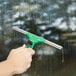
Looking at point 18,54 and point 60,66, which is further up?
point 18,54

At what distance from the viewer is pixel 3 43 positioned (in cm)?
145

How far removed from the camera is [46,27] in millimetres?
1460

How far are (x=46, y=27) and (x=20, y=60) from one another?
2.17 ft

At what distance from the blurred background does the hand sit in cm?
62

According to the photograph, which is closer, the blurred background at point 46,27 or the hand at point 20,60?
the hand at point 20,60

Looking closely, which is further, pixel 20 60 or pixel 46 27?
pixel 46 27

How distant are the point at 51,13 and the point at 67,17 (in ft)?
0.34

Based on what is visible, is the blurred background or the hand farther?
the blurred background

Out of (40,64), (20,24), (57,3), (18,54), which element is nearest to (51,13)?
(57,3)

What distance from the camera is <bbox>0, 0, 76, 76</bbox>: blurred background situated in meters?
1.46

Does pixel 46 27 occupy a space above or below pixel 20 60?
below

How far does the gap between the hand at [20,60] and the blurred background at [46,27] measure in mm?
617

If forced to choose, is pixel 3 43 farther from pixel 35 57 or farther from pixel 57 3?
pixel 57 3

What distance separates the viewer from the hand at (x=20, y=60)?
820mm
